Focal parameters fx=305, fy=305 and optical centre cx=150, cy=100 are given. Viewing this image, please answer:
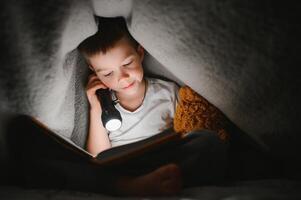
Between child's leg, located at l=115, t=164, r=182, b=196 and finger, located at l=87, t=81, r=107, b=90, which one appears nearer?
child's leg, located at l=115, t=164, r=182, b=196

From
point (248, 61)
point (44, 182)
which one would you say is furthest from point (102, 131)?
point (248, 61)

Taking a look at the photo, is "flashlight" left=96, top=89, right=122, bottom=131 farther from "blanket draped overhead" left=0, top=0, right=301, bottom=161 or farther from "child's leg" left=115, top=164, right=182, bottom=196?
"child's leg" left=115, top=164, right=182, bottom=196

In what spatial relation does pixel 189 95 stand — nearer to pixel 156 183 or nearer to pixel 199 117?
pixel 199 117

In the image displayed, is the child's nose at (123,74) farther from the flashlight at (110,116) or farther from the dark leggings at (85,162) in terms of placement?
the dark leggings at (85,162)

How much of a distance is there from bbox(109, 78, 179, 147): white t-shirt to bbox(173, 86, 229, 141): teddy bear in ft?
0.58

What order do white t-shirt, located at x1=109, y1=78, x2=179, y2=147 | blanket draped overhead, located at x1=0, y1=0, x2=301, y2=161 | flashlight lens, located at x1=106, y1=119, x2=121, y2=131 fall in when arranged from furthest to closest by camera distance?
1. white t-shirt, located at x1=109, y1=78, x2=179, y2=147
2. flashlight lens, located at x1=106, y1=119, x2=121, y2=131
3. blanket draped overhead, located at x1=0, y1=0, x2=301, y2=161

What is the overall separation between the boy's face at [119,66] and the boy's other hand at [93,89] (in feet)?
0.39

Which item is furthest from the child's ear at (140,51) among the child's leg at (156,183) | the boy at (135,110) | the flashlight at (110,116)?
the child's leg at (156,183)

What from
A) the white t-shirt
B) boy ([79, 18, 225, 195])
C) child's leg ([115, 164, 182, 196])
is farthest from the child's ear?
child's leg ([115, 164, 182, 196])

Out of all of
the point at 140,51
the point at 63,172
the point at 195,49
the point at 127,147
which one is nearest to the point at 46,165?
the point at 63,172

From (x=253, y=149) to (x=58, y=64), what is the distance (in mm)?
1018

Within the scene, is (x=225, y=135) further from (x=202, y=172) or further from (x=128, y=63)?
(x=128, y=63)

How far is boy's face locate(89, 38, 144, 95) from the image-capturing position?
1.48m

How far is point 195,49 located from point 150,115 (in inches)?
28.4
